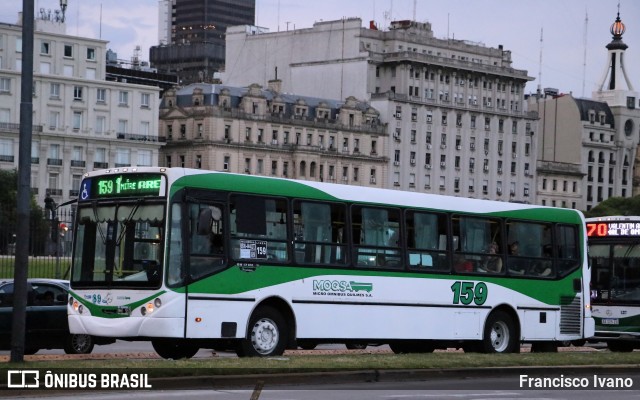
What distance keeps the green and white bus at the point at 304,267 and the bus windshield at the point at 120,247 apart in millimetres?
23

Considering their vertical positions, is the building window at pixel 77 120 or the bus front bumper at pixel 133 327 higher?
the building window at pixel 77 120

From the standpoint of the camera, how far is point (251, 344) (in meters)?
26.5

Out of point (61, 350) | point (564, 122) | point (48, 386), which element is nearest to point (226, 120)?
point (564, 122)

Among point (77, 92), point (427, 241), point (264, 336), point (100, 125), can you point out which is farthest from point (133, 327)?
point (100, 125)

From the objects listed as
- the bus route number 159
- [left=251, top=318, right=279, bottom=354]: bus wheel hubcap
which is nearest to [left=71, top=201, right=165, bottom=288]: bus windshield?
[left=251, top=318, right=279, bottom=354]: bus wheel hubcap

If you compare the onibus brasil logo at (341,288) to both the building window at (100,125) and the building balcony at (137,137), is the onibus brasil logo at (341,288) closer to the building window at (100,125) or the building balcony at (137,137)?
the building window at (100,125)

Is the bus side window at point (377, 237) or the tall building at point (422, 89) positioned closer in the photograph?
the bus side window at point (377, 237)

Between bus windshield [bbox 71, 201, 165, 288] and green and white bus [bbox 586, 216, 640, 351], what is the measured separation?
1495 centimetres

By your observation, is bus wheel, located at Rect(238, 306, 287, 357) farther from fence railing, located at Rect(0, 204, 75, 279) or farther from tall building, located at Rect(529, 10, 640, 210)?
tall building, located at Rect(529, 10, 640, 210)

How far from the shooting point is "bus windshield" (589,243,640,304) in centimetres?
3753

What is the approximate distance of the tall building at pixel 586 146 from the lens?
17625 centimetres

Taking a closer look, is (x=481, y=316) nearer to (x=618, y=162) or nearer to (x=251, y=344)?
(x=251, y=344)

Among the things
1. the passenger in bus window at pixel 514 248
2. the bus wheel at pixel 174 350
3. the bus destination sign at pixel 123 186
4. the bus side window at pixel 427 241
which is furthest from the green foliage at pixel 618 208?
the bus destination sign at pixel 123 186

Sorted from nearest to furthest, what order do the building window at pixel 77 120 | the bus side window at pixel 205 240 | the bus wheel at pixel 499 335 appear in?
the bus side window at pixel 205 240, the bus wheel at pixel 499 335, the building window at pixel 77 120
